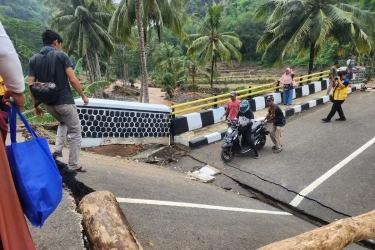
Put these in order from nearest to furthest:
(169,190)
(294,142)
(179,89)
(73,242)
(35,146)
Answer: (35,146), (73,242), (169,190), (294,142), (179,89)

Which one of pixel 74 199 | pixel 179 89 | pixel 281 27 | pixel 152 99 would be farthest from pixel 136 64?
pixel 74 199

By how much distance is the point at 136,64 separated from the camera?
5538 cm

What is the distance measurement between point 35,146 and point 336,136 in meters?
8.34

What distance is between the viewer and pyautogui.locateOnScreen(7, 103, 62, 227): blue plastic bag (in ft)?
5.94

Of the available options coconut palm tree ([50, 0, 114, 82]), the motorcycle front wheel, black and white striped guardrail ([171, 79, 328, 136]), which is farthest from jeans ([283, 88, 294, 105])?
coconut palm tree ([50, 0, 114, 82])

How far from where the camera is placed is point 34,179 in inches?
72.2

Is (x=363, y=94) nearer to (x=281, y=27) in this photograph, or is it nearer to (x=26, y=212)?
(x=281, y=27)

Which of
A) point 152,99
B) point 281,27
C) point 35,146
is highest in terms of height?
point 281,27

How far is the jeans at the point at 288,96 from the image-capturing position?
11.8 meters

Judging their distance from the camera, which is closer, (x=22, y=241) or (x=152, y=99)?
(x=22, y=241)

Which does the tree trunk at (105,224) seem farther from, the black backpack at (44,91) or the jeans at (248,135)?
the jeans at (248,135)

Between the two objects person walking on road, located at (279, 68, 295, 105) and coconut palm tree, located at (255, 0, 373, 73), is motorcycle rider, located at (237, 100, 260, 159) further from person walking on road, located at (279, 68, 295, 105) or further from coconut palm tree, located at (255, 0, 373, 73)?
coconut palm tree, located at (255, 0, 373, 73)

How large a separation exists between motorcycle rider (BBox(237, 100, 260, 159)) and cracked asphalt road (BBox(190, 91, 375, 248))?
0.40 metres

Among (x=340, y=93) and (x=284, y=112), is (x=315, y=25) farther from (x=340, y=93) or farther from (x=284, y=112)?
(x=340, y=93)
